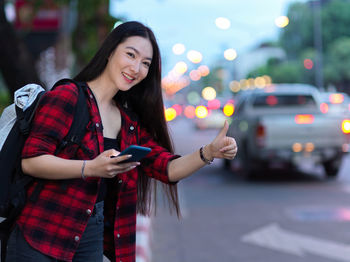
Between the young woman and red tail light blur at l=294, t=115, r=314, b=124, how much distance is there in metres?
8.97

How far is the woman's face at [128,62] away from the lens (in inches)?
107

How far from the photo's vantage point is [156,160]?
288 cm

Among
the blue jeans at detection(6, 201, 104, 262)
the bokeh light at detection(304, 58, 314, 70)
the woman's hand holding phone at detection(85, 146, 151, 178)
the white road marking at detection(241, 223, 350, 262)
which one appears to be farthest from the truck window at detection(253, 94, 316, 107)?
the bokeh light at detection(304, 58, 314, 70)

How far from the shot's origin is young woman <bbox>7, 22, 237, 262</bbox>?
2385 millimetres

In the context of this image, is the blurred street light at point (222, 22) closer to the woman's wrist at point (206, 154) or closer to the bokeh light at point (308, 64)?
the woman's wrist at point (206, 154)

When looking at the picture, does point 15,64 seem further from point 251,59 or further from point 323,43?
point 251,59

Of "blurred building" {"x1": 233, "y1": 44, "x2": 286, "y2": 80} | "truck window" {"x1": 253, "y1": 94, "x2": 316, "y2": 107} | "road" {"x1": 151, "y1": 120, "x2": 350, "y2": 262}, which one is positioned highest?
"truck window" {"x1": 253, "y1": 94, "x2": 316, "y2": 107}

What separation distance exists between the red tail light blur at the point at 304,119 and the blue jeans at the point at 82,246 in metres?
9.45

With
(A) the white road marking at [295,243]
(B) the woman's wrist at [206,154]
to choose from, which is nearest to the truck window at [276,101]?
(A) the white road marking at [295,243]

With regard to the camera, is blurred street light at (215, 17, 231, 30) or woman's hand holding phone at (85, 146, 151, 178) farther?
blurred street light at (215, 17, 231, 30)

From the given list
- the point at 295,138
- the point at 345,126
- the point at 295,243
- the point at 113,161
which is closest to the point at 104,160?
the point at 113,161

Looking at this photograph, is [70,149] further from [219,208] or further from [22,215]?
[219,208]

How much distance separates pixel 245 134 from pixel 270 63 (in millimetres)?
77693

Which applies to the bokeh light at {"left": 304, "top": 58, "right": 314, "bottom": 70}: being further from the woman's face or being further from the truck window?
the woman's face
